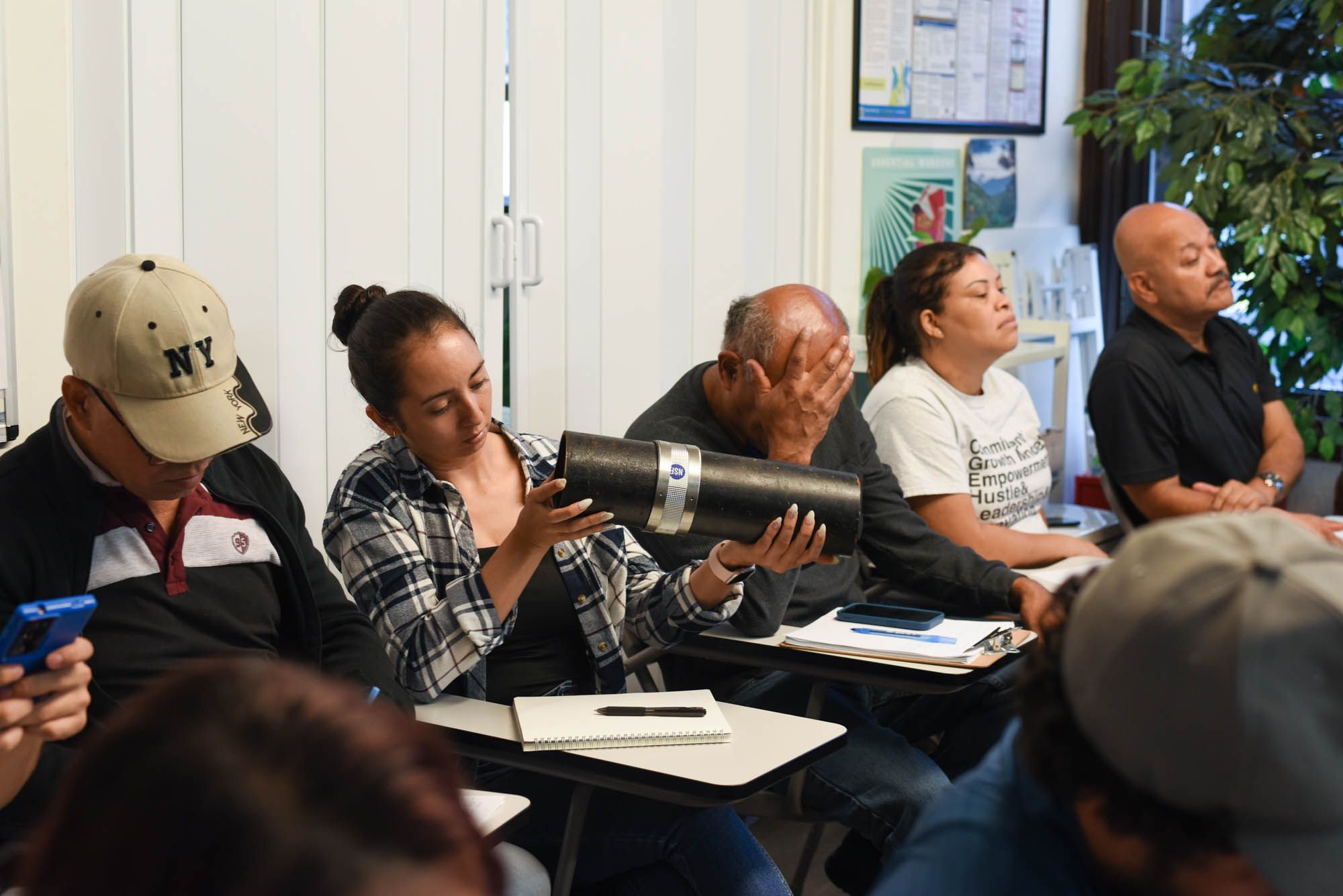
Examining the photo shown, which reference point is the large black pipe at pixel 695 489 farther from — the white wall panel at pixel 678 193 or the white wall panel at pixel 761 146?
the white wall panel at pixel 761 146

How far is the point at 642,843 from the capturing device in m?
1.75

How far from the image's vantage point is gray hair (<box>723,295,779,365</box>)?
2.38m

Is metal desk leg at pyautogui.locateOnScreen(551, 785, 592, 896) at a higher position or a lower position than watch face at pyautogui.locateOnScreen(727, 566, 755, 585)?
lower

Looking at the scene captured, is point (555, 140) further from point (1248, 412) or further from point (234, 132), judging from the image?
point (1248, 412)

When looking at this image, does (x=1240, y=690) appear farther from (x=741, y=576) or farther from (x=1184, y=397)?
(x=1184, y=397)

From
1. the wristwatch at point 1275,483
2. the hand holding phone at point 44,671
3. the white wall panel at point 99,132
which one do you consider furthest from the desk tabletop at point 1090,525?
the hand holding phone at point 44,671

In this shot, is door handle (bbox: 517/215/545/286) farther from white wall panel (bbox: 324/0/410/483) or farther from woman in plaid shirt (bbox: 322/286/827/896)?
woman in plaid shirt (bbox: 322/286/827/896)

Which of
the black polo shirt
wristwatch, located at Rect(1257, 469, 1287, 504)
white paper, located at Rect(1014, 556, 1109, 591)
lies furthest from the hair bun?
wristwatch, located at Rect(1257, 469, 1287, 504)

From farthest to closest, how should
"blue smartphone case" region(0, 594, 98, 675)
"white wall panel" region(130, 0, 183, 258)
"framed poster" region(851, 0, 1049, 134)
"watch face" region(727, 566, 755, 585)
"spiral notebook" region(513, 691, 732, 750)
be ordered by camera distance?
1. "framed poster" region(851, 0, 1049, 134)
2. "white wall panel" region(130, 0, 183, 258)
3. "watch face" region(727, 566, 755, 585)
4. "spiral notebook" region(513, 691, 732, 750)
5. "blue smartphone case" region(0, 594, 98, 675)

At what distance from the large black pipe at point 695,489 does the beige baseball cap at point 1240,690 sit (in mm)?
1069

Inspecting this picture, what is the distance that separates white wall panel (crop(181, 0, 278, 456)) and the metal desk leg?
966mm

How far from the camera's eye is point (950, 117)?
14.4ft

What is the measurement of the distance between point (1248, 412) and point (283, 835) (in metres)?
3.44

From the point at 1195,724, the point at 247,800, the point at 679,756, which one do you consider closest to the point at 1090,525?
the point at 679,756
